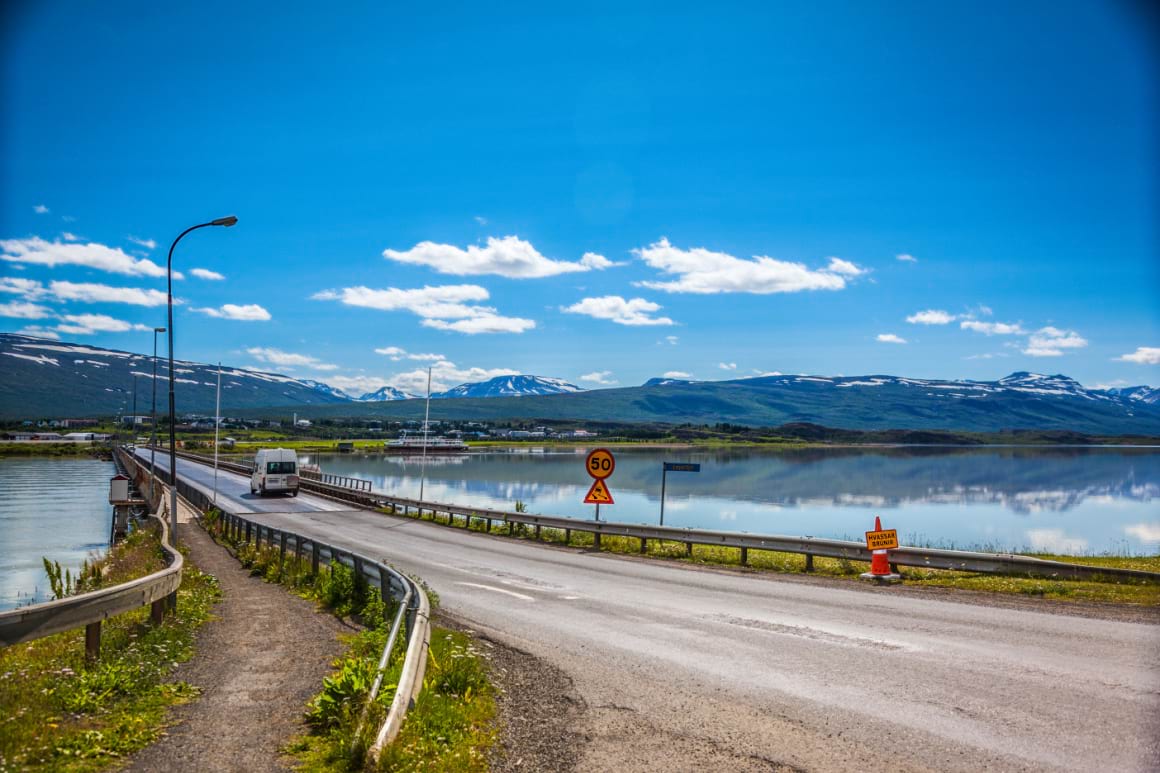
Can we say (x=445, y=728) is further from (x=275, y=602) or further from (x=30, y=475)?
(x=30, y=475)

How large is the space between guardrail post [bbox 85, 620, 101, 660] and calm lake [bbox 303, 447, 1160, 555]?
2806 centimetres

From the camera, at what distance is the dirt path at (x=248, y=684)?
613 centimetres

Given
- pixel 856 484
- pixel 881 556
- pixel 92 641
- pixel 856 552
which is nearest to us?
pixel 92 641

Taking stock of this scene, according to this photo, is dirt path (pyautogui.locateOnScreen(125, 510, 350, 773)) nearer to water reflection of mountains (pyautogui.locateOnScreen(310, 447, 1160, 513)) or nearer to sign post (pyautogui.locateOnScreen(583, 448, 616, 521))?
sign post (pyautogui.locateOnScreen(583, 448, 616, 521))

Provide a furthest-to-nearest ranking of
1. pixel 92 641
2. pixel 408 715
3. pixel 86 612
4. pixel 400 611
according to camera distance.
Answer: pixel 400 611
pixel 92 641
pixel 86 612
pixel 408 715

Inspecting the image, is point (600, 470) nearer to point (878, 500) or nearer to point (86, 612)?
point (86, 612)

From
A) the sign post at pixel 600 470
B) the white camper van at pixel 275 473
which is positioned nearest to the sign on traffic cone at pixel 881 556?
the sign post at pixel 600 470

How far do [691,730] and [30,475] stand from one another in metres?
97.5

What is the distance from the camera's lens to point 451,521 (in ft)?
114

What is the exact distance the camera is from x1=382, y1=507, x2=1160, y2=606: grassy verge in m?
14.0

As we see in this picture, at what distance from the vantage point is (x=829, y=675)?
346 inches

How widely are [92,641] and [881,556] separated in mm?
14172

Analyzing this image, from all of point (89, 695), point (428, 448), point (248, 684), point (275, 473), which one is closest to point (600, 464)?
point (248, 684)

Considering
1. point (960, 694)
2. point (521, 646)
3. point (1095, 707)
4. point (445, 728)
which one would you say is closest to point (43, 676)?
point (445, 728)
